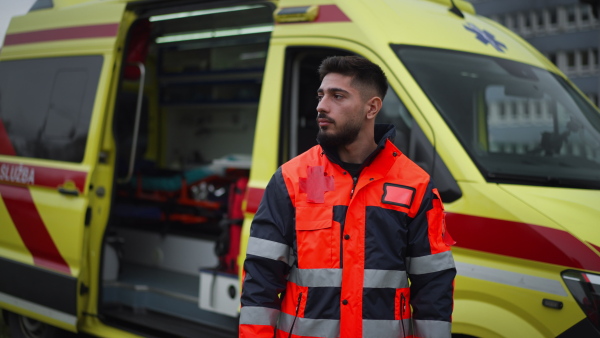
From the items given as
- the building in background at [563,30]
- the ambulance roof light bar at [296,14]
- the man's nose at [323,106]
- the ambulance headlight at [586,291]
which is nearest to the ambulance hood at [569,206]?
the ambulance headlight at [586,291]

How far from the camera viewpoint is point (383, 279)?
7.43 ft

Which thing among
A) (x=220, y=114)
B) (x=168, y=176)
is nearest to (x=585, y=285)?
(x=168, y=176)

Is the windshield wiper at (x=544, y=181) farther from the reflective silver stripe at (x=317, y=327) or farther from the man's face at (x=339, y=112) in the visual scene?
the reflective silver stripe at (x=317, y=327)

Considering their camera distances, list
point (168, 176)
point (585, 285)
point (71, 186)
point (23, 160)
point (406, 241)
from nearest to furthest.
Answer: point (406, 241) → point (585, 285) → point (71, 186) → point (23, 160) → point (168, 176)

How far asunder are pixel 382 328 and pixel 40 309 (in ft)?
Result: 10.8

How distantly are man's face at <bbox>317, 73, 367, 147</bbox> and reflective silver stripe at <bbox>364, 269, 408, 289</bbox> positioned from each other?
45cm

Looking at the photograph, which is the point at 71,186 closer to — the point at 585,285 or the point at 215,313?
the point at 215,313

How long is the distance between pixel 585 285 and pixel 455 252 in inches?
22.1

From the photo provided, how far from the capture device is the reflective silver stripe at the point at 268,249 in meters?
2.34

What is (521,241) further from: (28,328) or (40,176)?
(28,328)

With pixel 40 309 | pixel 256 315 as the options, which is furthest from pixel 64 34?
pixel 256 315

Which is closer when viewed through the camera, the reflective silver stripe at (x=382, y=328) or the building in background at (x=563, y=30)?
the reflective silver stripe at (x=382, y=328)

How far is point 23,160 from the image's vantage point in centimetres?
509

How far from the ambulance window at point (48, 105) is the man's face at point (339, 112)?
9.05 feet
